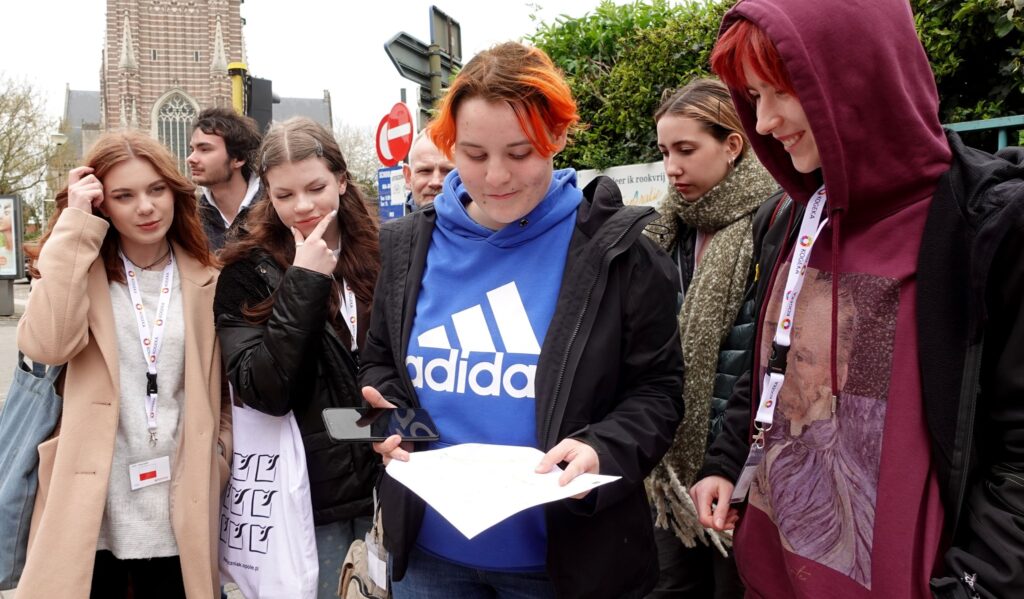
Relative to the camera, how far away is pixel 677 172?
2.41m

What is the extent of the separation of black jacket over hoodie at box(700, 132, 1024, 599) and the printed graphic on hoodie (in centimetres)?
9

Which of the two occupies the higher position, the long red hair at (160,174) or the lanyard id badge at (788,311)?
the long red hair at (160,174)

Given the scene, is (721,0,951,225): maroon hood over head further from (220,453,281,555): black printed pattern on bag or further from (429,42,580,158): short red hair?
(220,453,281,555): black printed pattern on bag

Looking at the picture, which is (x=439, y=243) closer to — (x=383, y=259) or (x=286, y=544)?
(x=383, y=259)

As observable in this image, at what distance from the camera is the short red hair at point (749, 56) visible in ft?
4.16

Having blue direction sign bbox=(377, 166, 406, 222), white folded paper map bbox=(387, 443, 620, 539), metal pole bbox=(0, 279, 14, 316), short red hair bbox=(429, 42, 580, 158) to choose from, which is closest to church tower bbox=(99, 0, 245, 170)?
metal pole bbox=(0, 279, 14, 316)

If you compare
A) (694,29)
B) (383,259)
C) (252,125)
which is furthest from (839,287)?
(252,125)

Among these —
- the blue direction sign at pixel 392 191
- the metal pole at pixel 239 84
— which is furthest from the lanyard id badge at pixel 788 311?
the metal pole at pixel 239 84

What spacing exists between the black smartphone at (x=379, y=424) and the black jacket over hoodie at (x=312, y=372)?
0.58 meters

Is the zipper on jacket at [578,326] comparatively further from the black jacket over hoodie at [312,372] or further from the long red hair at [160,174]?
the long red hair at [160,174]

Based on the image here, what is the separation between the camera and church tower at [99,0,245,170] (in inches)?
1946

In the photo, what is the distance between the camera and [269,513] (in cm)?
217

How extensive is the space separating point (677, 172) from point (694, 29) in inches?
75.1

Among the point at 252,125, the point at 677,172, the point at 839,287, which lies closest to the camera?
the point at 839,287
